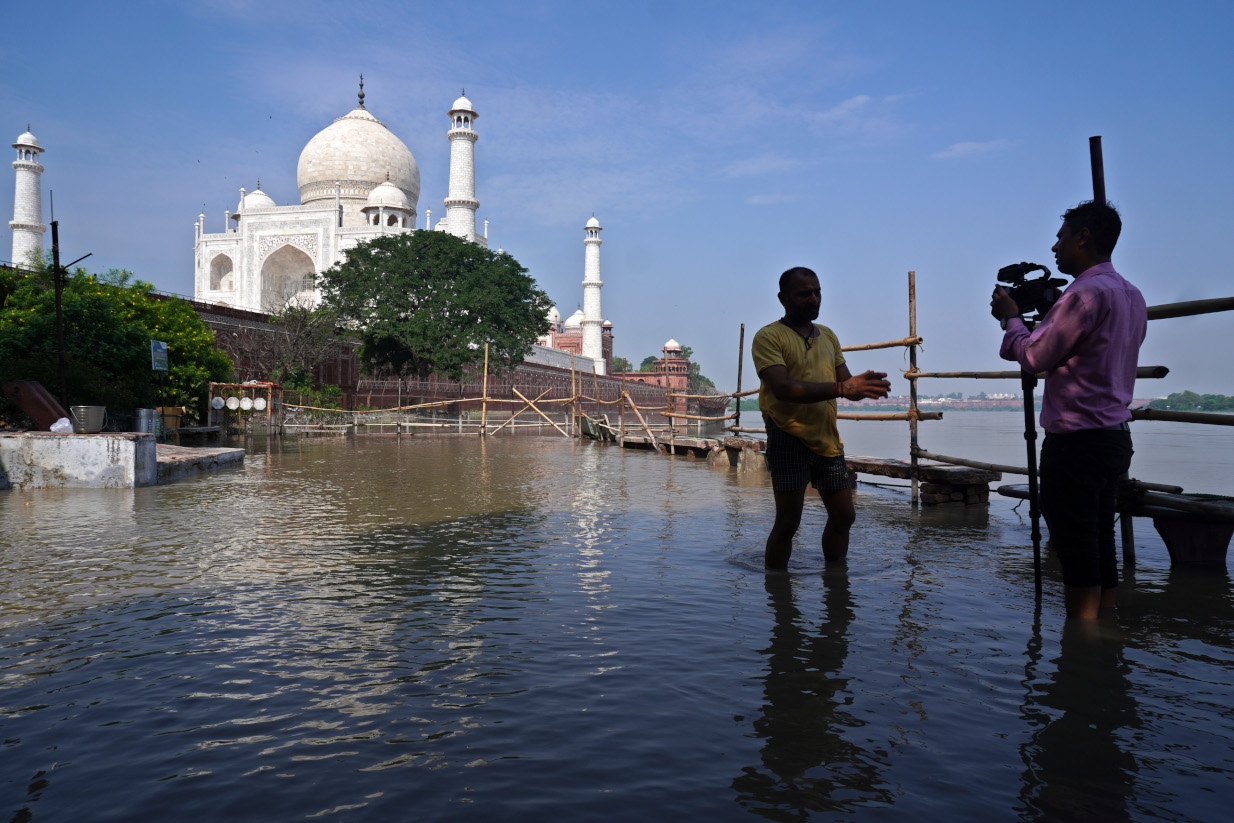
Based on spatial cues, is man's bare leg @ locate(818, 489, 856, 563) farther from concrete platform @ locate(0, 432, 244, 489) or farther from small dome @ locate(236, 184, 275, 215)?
small dome @ locate(236, 184, 275, 215)

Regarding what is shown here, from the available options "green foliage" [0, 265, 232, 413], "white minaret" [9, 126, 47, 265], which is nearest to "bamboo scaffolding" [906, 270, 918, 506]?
"green foliage" [0, 265, 232, 413]

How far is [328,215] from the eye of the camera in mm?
47750

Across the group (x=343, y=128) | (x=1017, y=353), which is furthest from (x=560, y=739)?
(x=343, y=128)

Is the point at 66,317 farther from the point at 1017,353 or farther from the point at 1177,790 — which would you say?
the point at 1177,790

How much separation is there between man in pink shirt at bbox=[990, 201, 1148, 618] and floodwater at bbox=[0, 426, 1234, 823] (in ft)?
1.29

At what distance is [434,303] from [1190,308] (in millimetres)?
30914

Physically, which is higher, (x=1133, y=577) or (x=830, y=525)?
(x=830, y=525)

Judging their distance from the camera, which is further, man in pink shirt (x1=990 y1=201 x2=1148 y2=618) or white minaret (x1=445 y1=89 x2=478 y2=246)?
white minaret (x1=445 y1=89 x2=478 y2=246)

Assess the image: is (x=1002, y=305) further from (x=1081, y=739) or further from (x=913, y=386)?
(x=913, y=386)

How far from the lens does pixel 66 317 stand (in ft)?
50.4

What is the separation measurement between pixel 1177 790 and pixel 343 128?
57.2m

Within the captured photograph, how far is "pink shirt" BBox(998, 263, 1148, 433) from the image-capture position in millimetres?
3141

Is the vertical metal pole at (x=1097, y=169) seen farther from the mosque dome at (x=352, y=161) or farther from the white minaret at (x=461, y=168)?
the mosque dome at (x=352, y=161)

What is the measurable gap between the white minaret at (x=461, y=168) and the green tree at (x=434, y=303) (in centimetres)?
1415
